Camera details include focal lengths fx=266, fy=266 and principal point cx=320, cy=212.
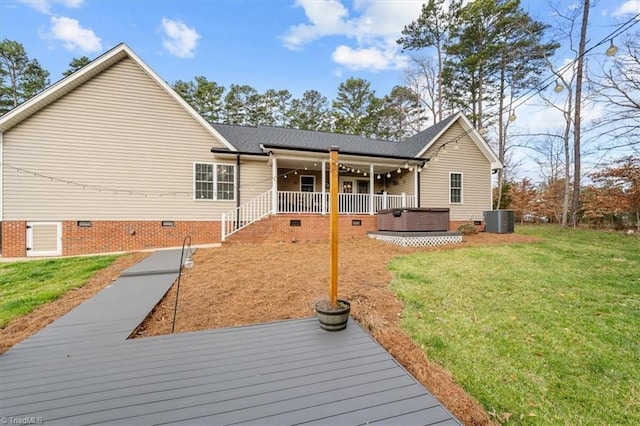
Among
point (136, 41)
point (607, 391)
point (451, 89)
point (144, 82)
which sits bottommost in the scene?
point (607, 391)

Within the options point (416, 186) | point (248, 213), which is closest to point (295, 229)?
point (248, 213)

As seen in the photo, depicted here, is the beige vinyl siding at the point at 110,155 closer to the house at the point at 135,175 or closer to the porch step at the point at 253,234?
the house at the point at 135,175

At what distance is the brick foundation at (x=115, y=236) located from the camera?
27.9 ft

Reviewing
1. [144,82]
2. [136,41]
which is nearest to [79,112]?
[144,82]

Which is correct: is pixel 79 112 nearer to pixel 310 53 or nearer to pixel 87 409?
pixel 87 409

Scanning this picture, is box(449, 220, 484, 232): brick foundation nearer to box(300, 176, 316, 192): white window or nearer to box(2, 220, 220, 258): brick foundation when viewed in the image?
box(300, 176, 316, 192): white window

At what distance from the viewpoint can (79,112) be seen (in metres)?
9.20

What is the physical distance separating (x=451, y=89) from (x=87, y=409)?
2524 centimetres

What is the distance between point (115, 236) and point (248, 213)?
182 inches

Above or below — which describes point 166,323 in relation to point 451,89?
below

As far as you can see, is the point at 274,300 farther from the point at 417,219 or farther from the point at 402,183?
the point at 402,183

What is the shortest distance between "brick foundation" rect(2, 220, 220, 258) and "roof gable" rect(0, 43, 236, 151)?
133 inches

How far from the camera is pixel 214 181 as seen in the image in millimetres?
10617

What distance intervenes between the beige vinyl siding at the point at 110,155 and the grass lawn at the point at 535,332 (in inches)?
340
